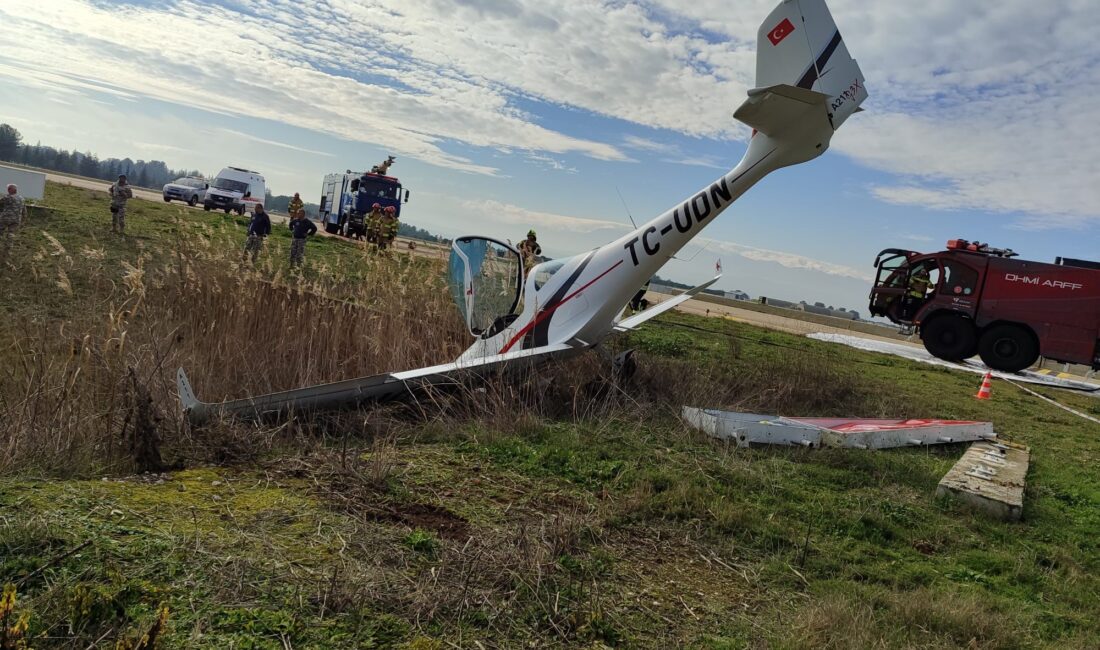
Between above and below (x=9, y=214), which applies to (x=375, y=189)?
above

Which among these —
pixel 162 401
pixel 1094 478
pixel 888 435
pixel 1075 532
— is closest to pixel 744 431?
pixel 888 435

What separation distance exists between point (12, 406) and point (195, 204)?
3503 cm

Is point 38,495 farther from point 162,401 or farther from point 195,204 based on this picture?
point 195,204

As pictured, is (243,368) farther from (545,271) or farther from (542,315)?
(545,271)

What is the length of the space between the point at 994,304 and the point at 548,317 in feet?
46.1

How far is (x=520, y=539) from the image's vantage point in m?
3.48

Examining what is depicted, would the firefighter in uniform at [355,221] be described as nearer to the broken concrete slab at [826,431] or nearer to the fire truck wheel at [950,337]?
the fire truck wheel at [950,337]

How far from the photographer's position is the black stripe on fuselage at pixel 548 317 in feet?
25.2

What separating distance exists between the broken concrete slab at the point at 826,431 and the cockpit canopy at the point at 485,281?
2673mm

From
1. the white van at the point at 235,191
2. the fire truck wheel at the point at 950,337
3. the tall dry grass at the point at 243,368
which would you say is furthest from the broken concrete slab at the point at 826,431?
the white van at the point at 235,191

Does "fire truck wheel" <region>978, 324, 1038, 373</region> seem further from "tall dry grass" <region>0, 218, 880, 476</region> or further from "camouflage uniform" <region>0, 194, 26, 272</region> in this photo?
"camouflage uniform" <region>0, 194, 26, 272</region>

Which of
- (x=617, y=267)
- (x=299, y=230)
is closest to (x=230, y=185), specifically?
(x=299, y=230)

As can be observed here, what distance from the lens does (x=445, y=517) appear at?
3850 millimetres

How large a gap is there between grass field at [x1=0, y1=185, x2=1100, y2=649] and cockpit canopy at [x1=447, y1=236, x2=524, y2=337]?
2.20 ft
